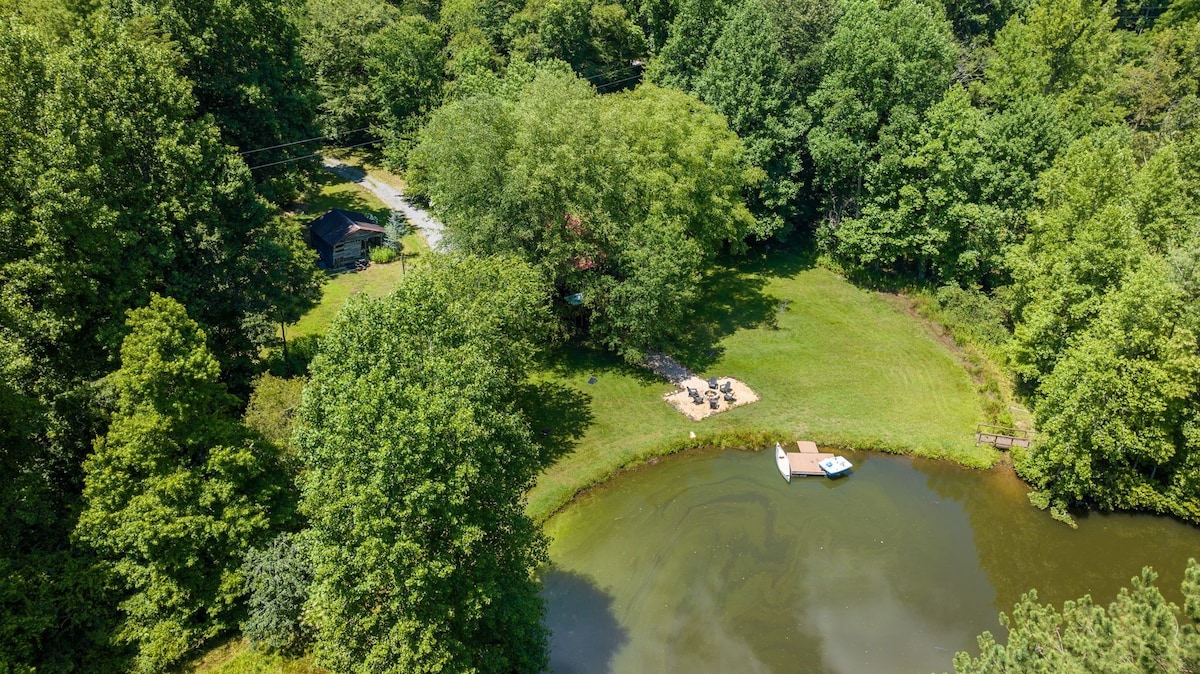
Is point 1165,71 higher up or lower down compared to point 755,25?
lower down

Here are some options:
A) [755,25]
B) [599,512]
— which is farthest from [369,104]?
[599,512]

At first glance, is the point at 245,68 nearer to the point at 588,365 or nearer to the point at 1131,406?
the point at 588,365

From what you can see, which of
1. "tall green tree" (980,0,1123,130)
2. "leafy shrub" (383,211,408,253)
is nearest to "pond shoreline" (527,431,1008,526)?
"leafy shrub" (383,211,408,253)

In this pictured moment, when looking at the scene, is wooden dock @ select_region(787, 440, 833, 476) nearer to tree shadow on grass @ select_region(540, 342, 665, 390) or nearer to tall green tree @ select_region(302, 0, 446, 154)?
tree shadow on grass @ select_region(540, 342, 665, 390)

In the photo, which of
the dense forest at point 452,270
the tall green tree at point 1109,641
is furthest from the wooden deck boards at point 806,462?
the tall green tree at point 1109,641

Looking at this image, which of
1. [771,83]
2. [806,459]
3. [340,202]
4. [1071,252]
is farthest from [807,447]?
[340,202]

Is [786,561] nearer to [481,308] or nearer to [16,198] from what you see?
[481,308]
